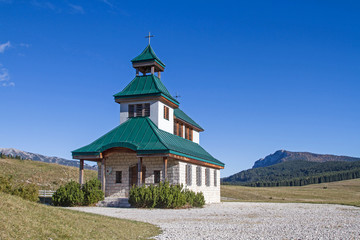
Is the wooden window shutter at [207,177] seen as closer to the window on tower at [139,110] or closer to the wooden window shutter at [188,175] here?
the wooden window shutter at [188,175]

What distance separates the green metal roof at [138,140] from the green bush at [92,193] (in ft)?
7.06

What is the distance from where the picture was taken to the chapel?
25391mm

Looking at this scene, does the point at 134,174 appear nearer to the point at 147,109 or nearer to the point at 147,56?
the point at 147,109

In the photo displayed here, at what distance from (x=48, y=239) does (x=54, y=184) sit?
165 feet

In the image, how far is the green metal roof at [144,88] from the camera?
2872 centimetres

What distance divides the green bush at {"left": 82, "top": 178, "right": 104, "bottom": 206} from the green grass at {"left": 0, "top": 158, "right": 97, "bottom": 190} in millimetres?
29955

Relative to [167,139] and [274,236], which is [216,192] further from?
[274,236]

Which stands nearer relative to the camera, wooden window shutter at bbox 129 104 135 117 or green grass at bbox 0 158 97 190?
wooden window shutter at bbox 129 104 135 117

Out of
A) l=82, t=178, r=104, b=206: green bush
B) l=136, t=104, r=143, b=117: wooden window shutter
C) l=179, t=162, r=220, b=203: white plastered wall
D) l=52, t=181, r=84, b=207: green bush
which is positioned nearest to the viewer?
l=52, t=181, r=84, b=207: green bush

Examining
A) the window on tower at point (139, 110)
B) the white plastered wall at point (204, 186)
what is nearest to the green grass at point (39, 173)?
the white plastered wall at point (204, 186)

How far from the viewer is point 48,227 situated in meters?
9.56

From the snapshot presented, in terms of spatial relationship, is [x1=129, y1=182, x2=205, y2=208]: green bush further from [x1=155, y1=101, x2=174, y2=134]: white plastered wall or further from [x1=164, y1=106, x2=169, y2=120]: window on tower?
[x1=164, y1=106, x2=169, y2=120]: window on tower

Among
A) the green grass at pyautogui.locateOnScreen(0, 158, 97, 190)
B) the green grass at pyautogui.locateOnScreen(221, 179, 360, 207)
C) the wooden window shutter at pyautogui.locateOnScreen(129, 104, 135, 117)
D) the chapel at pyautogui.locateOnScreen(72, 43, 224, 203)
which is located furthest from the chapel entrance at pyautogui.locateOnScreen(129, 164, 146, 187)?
the green grass at pyautogui.locateOnScreen(0, 158, 97, 190)

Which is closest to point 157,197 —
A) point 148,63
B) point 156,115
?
point 156,115
